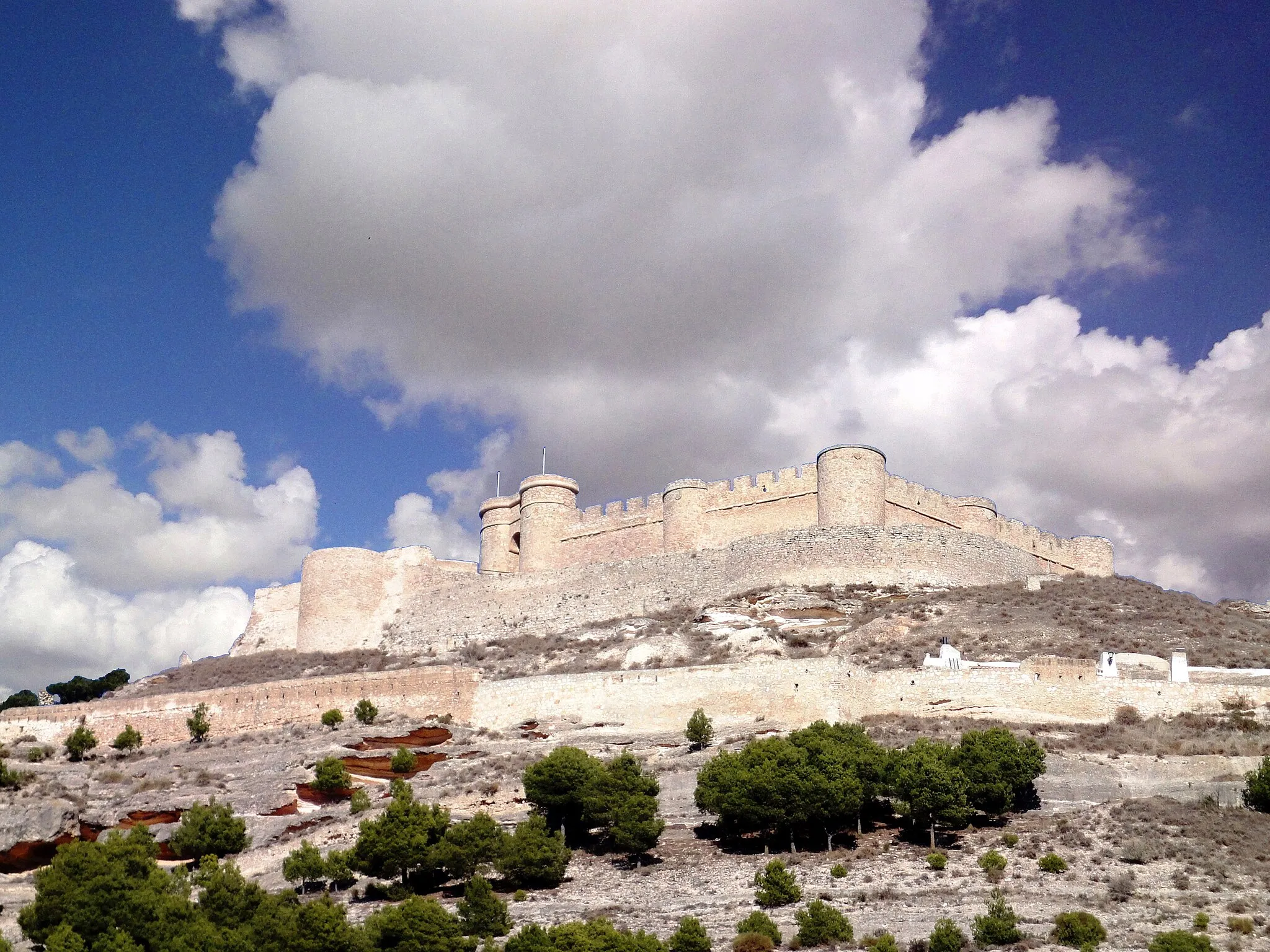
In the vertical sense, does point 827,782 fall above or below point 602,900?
above

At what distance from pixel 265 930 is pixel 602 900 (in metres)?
5.07

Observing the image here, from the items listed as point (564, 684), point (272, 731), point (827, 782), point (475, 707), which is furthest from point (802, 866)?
point (272, 731)

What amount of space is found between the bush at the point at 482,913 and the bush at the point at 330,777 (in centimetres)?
838

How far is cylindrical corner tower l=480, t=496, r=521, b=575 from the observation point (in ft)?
157

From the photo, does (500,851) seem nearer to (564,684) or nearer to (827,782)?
Answer: (827,782)

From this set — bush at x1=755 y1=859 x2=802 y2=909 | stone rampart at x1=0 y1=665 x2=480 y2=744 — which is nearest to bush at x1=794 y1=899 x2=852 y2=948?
bush at x1=755 y1=859 x2=802 y2=909

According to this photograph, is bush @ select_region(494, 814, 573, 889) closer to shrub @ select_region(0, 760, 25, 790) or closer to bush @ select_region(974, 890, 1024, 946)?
bush @ select_region(974, 890, 1024, 946)

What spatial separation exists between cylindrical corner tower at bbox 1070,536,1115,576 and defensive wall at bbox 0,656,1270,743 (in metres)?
20.0

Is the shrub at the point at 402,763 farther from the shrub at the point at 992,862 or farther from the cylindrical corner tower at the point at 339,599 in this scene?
the cylindrical corner tower at the point at 339,599

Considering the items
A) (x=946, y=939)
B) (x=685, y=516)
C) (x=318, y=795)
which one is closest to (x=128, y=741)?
(x=318, y=795)

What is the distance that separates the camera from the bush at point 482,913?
58.4ft

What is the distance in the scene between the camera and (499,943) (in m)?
17.7

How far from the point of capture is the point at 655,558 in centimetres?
4206

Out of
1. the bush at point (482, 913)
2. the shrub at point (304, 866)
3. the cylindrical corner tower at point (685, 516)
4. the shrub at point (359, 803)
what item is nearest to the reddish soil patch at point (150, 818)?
the shrub at point (359, 803)
